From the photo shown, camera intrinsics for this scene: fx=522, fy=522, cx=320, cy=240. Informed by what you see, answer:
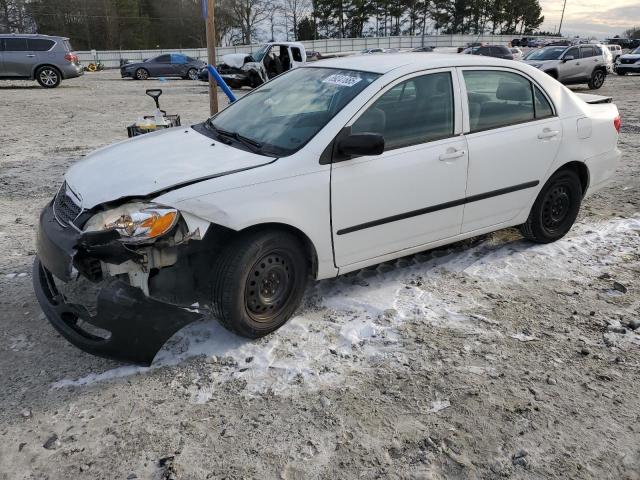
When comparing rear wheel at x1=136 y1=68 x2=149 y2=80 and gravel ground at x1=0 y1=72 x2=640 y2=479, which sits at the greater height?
gravel ground at x1=0 y1=72 x2=640 y2=479

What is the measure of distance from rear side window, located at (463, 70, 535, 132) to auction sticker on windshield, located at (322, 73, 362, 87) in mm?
892

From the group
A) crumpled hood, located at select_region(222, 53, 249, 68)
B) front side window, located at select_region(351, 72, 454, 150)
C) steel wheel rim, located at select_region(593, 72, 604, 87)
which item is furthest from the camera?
crumpled hood, located at select_region(222, 53, 249, 68)

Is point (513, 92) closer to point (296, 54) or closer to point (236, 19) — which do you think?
point (296, 54)

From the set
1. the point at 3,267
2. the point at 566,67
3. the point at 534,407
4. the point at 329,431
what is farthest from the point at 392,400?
the point at 566,67

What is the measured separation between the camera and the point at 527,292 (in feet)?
12.9

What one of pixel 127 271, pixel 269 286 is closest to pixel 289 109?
pixel 269 286

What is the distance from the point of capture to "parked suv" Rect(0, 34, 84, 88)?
17.6 meters

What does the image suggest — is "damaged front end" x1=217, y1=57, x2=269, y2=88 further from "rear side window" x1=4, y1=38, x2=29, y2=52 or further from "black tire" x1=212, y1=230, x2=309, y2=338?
Result: "black tire" x1=212, y1=230, x2=309, y2=338

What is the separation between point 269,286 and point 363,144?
3.41ft

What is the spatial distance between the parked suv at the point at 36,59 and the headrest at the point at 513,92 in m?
18.3

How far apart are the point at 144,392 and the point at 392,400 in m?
1.33

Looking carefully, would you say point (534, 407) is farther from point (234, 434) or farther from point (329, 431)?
point (234, 434)

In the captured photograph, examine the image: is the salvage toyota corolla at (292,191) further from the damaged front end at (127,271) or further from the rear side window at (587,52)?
the rear side window at (587,52)

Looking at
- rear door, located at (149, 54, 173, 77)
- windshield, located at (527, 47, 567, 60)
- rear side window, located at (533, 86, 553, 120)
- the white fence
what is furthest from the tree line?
rear side window, located at (533, 86, 553, 120)
